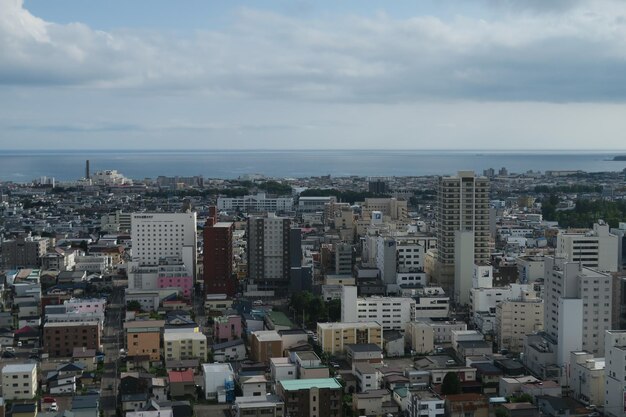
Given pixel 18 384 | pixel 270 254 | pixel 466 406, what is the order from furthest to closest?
pixel 270 254
pixel 18 384
pixel 466 406

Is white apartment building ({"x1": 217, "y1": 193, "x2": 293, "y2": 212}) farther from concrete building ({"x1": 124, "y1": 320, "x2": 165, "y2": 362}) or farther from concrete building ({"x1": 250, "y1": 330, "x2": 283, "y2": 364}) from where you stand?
concrete building ({"x1": 250, "y1": 330, "x2": 283, "y2": 364})

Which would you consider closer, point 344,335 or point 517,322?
→ point 344,335

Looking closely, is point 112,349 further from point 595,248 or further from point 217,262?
point 595,248

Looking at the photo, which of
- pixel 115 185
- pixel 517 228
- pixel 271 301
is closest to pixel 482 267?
pixel 271 301

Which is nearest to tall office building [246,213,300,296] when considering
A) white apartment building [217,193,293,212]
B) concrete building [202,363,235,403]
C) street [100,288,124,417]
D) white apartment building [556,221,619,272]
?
street [100,288,124,417]

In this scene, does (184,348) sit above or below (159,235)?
below

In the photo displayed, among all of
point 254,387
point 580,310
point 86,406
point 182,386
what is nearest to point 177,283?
point 182,386

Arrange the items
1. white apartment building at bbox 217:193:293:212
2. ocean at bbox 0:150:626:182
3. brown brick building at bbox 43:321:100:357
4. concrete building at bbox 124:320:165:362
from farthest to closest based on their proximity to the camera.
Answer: ocean at bbox 0:150:626:182 < white apartment building at bbox 217:193:293:212 < brown brick building at bbox 43:321:100:357 < concrete building at bbox 124:320:165:362

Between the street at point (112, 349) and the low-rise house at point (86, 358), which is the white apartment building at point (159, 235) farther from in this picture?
the low-rise house at point (86, 358)
